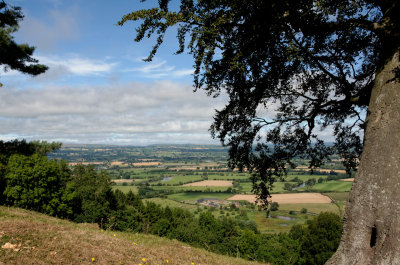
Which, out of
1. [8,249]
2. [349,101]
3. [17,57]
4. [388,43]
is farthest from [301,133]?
[17,57]

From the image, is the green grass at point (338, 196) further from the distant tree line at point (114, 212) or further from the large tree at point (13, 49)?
the large tree at point (13, 49)

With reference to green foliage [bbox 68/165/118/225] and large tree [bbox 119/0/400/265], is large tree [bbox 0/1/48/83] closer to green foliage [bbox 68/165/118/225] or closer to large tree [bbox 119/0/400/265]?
large tree [bbox 119/0/400/265]

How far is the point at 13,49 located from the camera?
18969 millimetres

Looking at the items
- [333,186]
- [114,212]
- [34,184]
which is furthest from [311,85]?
[333,186]

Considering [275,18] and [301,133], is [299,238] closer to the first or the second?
[301,133]

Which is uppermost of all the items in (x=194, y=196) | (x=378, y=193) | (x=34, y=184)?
(x=378, y=193)

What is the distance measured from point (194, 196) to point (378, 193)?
91241mm

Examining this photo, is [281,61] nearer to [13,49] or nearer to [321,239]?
[13,49]

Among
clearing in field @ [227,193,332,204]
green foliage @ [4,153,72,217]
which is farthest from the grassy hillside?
clearing in field @ [227,193,332,204]

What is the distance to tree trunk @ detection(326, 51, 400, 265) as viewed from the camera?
540cm

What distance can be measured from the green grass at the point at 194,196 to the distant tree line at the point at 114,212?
2887cm

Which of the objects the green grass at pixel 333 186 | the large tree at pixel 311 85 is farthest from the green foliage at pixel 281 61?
the green grass at pixel 333 186

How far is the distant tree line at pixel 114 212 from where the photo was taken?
90.3ft

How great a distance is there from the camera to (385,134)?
573 centimetres
